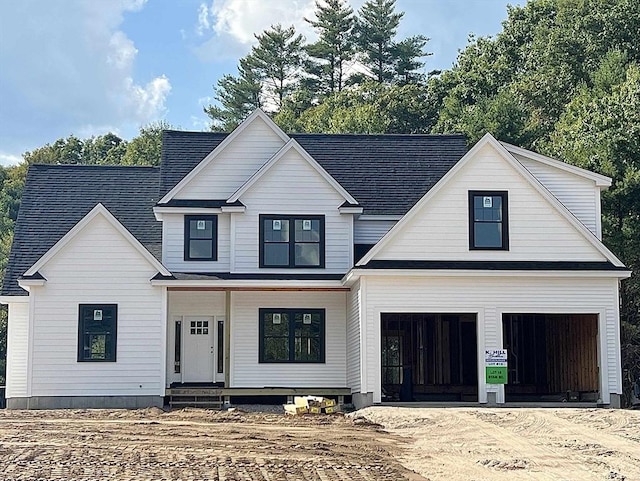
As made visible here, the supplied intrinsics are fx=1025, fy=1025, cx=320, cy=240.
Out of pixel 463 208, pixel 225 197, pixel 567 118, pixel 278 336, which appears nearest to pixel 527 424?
pixel 463 208

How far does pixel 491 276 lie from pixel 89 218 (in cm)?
1057

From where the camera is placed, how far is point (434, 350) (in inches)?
1193

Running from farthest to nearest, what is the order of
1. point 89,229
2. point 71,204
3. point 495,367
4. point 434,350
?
point 71,204 < point 434,350 < point 89,229 < point 495,367

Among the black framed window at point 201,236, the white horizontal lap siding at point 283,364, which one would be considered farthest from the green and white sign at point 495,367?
the black framed window at point 201,236

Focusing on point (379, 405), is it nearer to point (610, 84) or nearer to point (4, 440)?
point (4, 440)

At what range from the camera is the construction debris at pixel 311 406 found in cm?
2481

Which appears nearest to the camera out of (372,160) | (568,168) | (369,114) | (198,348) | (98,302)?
(98,302)

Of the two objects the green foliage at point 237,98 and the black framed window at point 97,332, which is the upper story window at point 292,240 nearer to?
the black framed window at point 97,332

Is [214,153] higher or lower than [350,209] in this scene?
higher

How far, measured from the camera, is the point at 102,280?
1068 inches

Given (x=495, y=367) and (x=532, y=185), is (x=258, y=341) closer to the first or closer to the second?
(x=495, y=367)

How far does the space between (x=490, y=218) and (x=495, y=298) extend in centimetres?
204

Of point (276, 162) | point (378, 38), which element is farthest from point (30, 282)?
point (378, 38)

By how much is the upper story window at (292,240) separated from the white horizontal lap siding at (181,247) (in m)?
1.07
